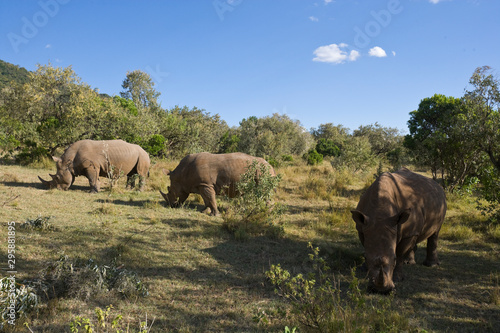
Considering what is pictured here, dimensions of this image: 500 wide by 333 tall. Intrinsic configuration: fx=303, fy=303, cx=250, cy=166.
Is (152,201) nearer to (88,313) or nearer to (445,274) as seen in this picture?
(88,313)

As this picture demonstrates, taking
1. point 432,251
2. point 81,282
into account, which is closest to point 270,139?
point 432,251

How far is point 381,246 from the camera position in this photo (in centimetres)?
465

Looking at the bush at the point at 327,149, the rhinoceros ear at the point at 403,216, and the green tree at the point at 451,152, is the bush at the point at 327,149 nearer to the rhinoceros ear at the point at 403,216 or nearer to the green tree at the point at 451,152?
the green tree at the point at 451,152

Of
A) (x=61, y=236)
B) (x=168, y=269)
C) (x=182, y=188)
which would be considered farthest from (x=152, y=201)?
(x=168, y=269)

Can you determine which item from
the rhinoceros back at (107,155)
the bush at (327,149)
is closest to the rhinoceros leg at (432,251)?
the rhinoceros back at (107,155)

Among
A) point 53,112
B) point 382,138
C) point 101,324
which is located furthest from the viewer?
point 382,138

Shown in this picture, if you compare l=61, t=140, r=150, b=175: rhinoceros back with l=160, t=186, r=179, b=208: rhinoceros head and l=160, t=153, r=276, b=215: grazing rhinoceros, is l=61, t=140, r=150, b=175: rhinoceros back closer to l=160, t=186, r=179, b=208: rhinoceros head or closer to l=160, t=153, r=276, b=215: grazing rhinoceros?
l=160, t=186, r=179, b=208: rhinoceros head

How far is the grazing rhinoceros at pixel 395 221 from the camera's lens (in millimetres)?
4625

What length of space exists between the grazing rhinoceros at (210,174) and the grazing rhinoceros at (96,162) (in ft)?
13.0

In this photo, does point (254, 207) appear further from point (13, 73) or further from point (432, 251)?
point (13, 73)

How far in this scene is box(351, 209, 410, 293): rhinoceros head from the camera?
4555mm

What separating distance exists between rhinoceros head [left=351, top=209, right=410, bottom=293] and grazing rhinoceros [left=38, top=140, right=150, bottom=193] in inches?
398

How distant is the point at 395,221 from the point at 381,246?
49 cm

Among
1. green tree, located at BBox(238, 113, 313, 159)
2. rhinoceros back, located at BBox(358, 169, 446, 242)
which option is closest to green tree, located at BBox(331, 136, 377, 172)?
green tree, located at BBox(238, 113, 313, 159)
